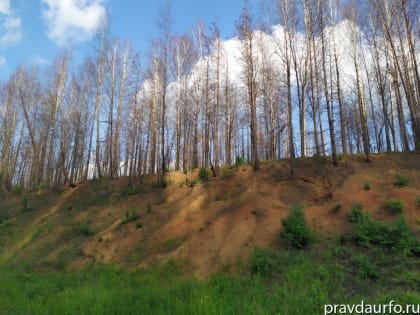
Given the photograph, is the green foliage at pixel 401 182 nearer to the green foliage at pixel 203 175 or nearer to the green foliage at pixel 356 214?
the green foliage at pixel 356 214

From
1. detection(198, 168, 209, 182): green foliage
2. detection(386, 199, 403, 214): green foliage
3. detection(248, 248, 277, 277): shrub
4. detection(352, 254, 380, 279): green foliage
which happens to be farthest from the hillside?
detection(352, 254, 380, 279): green foliage

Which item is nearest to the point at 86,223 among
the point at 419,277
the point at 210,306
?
the point at 210,306

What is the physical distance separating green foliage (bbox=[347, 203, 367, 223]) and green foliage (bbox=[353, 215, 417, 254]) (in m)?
0.78

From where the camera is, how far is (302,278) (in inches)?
281

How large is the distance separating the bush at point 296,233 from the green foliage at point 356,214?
6.25 ft

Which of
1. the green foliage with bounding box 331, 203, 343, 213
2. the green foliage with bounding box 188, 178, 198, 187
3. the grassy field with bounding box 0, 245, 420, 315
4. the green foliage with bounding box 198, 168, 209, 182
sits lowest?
the grassy field with bounding box 0, 245, 420, 315

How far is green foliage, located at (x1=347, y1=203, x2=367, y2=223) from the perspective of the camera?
977 cm

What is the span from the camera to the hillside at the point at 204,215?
1052 cm

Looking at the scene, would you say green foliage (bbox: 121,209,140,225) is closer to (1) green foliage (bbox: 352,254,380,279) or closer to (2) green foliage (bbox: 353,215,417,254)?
(2) green foliage (bbox: 353,215,417,254)

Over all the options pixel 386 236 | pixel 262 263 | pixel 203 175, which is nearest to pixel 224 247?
pixel 262 263

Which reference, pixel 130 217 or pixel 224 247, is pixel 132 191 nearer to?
pixel 130 217

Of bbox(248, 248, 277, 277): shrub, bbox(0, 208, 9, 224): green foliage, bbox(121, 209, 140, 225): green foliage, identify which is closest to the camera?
bbox(248, 248, 277, 277): shrub

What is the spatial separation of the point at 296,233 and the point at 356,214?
264 centimetres

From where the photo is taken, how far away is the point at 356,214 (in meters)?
10.1
